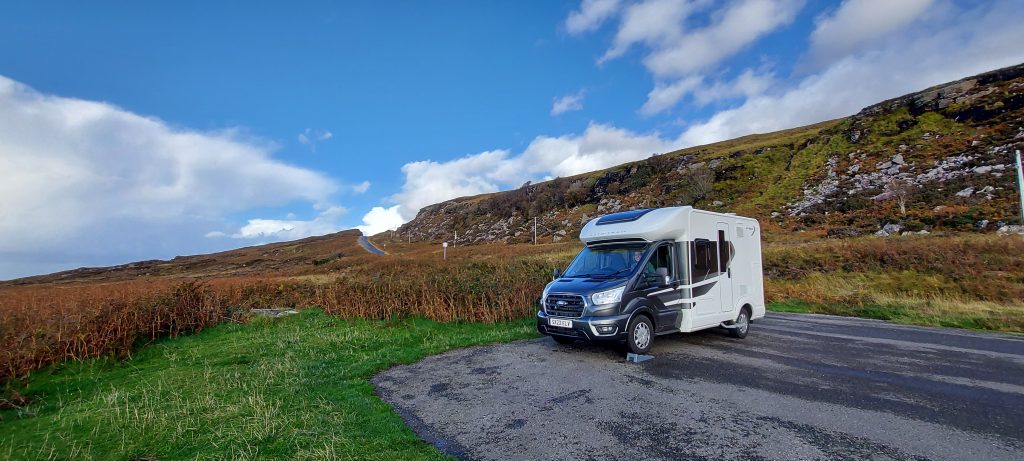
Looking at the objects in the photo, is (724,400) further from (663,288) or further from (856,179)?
(856,179)

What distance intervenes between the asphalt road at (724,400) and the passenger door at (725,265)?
944 mm

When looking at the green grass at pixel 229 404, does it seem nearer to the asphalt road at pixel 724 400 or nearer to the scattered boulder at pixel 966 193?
the asphalt road at pixel 724 400

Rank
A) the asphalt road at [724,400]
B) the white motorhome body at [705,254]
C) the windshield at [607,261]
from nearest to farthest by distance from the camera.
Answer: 1. the asphalt road at [724,400]
2. the windshield at [607,261]
3. the white motorhome body at [705,254]

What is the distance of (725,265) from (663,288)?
230 centimetres

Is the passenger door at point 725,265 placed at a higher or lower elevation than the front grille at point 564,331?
higher

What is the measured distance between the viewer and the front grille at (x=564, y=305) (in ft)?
27.6

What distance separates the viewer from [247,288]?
19.3 metres

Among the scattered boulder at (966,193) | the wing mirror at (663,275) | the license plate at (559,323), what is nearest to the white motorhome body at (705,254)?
the wing mirror at (663,275)

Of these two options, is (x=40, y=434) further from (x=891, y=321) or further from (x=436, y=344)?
(x=891, y=321)

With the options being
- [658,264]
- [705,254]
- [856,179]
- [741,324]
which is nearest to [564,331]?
[658,264]

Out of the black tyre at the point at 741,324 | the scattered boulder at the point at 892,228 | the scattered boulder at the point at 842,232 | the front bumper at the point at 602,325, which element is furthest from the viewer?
the scattered boulder at the point at 842,232

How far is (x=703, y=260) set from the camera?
9.53 metres

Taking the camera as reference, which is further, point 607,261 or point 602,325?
point 607,261

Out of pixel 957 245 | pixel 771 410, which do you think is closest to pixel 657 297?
pixel 771 410
